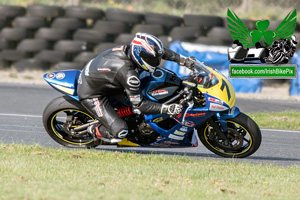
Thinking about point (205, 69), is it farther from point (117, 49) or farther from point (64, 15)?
point (64, 15)

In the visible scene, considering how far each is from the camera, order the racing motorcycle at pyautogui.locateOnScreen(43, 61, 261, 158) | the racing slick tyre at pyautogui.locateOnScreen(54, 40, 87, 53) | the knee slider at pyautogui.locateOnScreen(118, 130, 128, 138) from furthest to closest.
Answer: the racing slick tyre at pyautogui.locateOnScreen(54, 40, 87, 53)
the knee slider at pyautogui.locateOnScreen(118, 130, 128, 138)
the racing motorcycle at pyautogui.locateOnScreen(43, 61, 261, 158)

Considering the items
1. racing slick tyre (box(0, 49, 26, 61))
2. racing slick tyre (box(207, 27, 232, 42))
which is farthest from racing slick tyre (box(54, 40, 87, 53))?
racing slick tyre (box(207, 27, 232, 42))

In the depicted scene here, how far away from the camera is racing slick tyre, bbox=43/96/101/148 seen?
7184 millimetres

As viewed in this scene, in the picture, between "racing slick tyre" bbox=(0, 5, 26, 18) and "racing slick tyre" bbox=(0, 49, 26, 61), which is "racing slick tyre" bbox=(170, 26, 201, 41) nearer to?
"racing slick tyre" bbox=(0, 49, 26, 61)

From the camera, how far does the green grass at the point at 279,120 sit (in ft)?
33.0

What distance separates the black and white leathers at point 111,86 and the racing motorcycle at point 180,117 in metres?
0.19

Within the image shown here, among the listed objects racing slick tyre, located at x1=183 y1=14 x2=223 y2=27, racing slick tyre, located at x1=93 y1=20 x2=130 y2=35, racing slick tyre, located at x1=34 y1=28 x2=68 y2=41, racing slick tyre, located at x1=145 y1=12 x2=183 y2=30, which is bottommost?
racing slick tyre, located at x1=34 y1=28 x2=68 y2=41

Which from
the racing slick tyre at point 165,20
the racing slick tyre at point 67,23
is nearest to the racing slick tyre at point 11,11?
the racing slick tyre at point 67,23

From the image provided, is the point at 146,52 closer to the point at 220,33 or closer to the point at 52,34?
the point at 220,33

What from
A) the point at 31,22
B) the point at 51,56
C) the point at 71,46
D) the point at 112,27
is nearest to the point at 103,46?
the point at 112,27

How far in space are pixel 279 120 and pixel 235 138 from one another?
12.3 feet

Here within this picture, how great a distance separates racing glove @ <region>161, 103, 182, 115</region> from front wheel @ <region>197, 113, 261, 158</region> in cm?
61

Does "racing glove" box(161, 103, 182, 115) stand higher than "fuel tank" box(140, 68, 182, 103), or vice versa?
"fuel tank" box(140, 68, 182, 103)

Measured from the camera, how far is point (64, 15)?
15.3 metres
